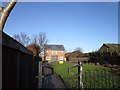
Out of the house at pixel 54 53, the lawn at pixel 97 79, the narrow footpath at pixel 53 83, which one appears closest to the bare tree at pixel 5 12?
the lawn at pixel 97 79

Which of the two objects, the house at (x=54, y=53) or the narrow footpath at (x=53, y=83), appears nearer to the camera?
the narrow footpath at (x=53, y=83)

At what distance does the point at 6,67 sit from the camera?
184 cm

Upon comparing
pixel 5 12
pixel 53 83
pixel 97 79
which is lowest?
pixel 53 83

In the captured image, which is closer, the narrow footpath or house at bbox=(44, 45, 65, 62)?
the narrow footpath

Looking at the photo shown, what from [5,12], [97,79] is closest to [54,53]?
[97,79]

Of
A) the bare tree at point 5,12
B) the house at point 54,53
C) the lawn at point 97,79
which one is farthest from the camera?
the house at point 54,53

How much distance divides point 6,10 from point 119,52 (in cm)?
2371

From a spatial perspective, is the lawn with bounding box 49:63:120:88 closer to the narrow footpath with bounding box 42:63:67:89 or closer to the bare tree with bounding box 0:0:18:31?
the narrow footpath with bounding box 42:63:67:89

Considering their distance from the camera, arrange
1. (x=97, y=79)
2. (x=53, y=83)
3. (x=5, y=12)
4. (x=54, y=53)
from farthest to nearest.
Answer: (x=54, y=53), (x=97, y=79), (x=53, y=83), (x=5, y=12)

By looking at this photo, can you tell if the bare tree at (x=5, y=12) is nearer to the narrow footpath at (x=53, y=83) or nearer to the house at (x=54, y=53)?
the narrow footpath at (x=53, y=83)

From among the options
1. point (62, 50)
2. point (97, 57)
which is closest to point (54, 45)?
point (62, 50)

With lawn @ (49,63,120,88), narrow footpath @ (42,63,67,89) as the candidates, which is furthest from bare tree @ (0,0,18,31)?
narrow footpath @ (42,63,67,89)

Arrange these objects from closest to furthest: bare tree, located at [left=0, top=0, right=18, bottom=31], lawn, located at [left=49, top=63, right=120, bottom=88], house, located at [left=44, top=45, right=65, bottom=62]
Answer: bare tree, located at [left=0, top=0, right=18, bottom=31]
lawn, located at [left=49, top=63, right=120, bottom=88]
house, located at [left=44, top=45, right=65, bottom=62]

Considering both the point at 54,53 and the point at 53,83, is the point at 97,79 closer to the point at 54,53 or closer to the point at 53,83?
the point at 53,83
